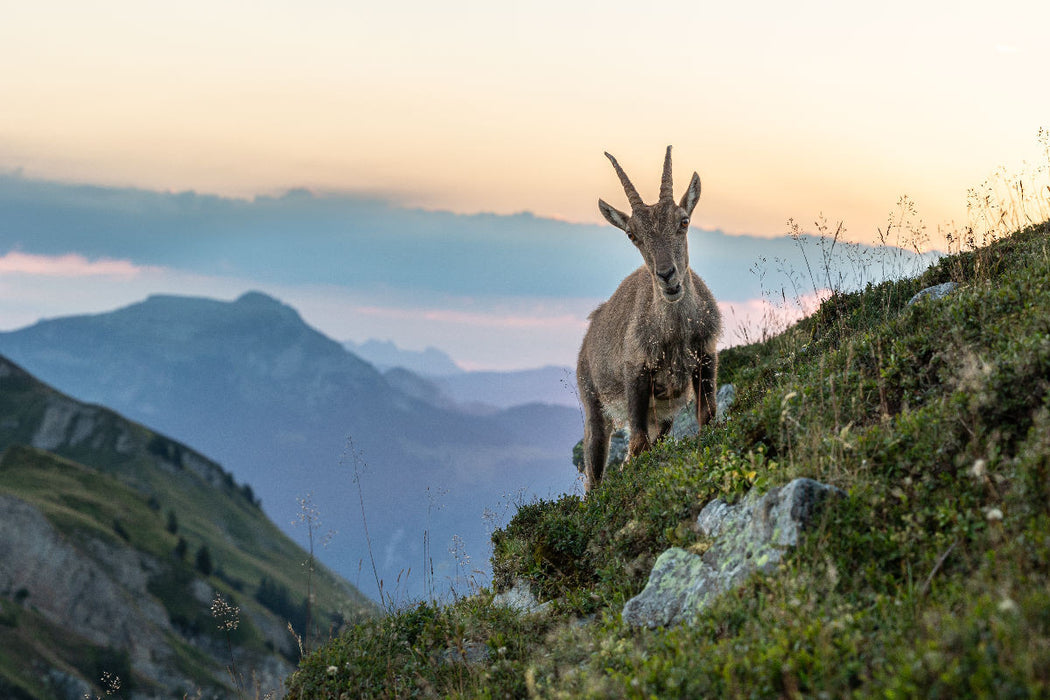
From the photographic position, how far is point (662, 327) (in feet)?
41.6

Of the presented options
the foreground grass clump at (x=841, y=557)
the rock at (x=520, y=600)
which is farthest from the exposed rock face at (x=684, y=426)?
the rock at (x=520, y=600)

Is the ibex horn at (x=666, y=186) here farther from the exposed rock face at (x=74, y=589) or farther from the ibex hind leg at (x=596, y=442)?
the exposed rock face at (x=74, y=589)

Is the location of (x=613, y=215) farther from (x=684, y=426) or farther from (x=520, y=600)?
(x=684, y=426)

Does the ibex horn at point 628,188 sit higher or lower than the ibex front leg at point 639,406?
higher

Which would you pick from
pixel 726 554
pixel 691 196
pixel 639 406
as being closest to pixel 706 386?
pixel 639 406

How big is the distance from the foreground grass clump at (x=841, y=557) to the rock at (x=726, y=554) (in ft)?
0.60

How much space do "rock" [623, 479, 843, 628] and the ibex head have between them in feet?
13.8

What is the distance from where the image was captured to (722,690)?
18.5ft

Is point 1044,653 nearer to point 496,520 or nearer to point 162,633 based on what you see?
point 496,520

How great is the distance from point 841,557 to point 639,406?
6658 mm

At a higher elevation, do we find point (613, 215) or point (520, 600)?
point (613, 215)

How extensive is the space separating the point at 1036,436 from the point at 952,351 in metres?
2.08

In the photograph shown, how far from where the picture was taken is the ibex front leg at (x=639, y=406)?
1292 cm

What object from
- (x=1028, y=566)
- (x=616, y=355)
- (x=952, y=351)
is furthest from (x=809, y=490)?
(x=616, y=355)
